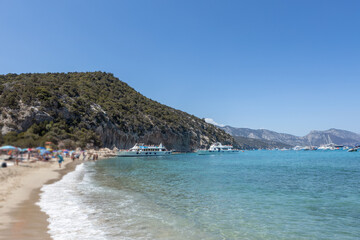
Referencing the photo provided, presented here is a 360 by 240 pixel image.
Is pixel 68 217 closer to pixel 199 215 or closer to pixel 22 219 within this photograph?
pixel 22 219

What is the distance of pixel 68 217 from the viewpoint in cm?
1013

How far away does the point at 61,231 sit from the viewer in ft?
26.9

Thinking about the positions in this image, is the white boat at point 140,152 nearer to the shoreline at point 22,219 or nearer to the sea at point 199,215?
the sea at point 199,215

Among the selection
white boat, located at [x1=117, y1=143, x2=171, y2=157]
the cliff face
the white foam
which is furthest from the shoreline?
white boat, located at [x1=117, y1=143, x2=171, y2=157]

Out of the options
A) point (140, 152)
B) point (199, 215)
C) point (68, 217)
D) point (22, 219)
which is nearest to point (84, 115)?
point (140, 152)

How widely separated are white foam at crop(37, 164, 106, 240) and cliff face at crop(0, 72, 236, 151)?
151 feet

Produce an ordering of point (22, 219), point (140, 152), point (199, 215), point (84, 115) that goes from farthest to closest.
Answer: point (84, 115)
point (140, 152)
point (199, 215)
point (22, 219)

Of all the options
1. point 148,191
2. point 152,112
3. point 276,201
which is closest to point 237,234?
point 276,201

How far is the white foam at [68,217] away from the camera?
316 inches

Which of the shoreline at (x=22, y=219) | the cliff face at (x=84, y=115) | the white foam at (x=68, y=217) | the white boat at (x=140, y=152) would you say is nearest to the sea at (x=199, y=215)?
the white foam at (x=68, y=217)

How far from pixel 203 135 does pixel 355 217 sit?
14812 cm

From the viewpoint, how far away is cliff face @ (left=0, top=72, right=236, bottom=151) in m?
68.3

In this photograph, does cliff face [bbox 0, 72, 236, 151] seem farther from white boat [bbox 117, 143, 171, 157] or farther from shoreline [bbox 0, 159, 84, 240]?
shoreline [bbox 0, 159, 84, 240]

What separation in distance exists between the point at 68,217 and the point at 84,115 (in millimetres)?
82989
